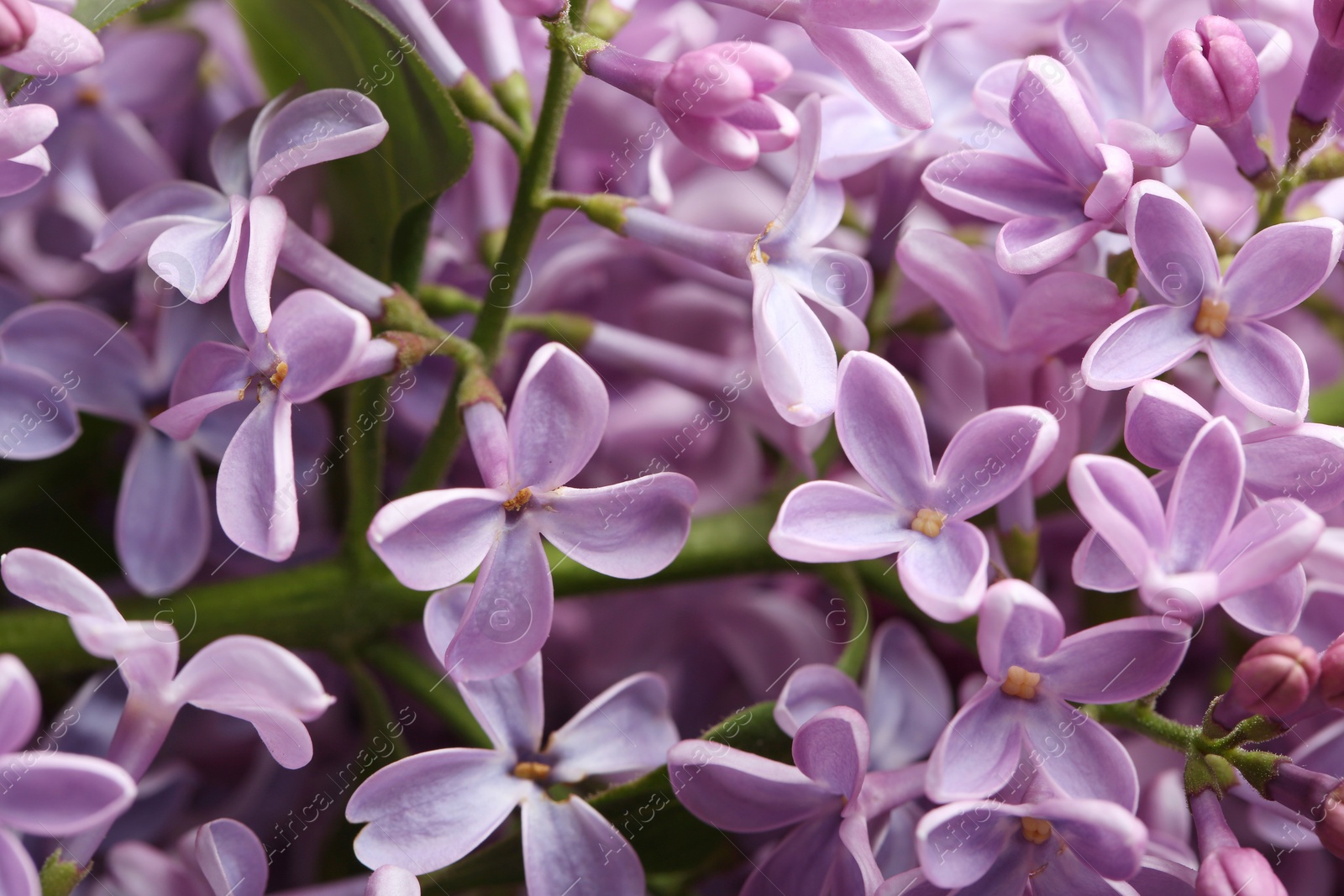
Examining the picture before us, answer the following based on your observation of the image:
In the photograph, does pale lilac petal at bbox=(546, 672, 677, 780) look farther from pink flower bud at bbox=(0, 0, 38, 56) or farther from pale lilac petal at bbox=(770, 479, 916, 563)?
pink flower bud at bbox=(0, 0, 38, 56)

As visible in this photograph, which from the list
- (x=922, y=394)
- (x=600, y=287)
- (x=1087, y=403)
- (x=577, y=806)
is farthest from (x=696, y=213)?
(x=577, y=806)

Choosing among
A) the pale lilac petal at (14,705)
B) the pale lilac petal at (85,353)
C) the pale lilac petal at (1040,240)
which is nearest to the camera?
the pale lilac petal at (14,705)

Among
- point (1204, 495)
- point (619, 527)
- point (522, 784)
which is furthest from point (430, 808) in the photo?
point (1204, 495)

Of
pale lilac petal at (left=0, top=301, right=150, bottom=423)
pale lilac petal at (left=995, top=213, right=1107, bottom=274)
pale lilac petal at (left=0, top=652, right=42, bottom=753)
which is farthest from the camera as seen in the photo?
pale lilac petal at (left=0, top=301, right=150, bottom=423)

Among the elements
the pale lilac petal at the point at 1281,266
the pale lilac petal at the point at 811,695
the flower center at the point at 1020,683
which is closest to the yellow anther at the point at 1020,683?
the flower center at the point at 1020,683

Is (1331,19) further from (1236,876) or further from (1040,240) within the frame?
(1236,876)

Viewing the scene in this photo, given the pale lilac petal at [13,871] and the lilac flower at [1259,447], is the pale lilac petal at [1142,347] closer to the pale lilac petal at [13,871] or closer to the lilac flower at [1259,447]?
the lilac flower at [1259,447]

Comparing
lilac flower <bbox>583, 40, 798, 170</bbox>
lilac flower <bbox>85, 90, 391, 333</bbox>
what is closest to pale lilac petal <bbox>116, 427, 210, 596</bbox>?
lilac flower <bbox>85, 90, 391, 333</bbox>
